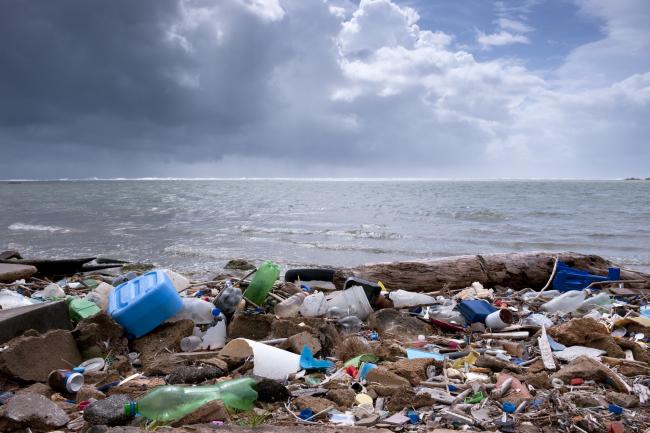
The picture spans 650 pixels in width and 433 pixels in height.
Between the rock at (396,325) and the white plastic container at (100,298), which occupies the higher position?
the white plastic container at (100,298)

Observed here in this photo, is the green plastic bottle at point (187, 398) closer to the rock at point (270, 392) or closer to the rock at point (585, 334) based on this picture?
the rock at point (270, 392)

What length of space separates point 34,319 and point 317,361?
246cm

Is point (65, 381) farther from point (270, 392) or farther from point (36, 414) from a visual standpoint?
point (270, 392)

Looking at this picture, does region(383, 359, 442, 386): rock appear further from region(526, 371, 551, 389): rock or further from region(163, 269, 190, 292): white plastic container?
region(163, 269, 190, 292): white plastic container

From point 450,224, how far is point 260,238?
8001 mm

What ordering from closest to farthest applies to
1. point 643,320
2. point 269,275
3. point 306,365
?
point 306,365 → point 643,320 → point 269,275

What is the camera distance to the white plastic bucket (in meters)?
5.19

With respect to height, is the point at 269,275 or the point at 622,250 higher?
the point at 269,275

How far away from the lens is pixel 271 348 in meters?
3.75

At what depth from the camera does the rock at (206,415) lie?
8.89 ft

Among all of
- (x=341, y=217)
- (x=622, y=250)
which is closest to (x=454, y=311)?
(x=622, y=250)

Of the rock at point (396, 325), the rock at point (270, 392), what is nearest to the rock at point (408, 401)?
the rock at point (270, 392)

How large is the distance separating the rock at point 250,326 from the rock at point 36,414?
5.81 ft

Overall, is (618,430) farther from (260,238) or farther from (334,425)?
(260,238)
